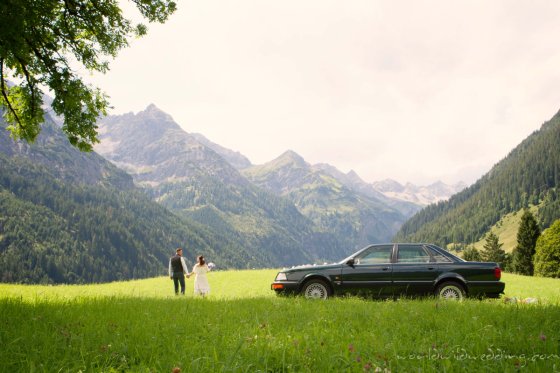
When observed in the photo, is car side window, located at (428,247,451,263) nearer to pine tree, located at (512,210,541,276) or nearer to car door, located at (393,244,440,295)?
car door, located at (393,244,440,295)

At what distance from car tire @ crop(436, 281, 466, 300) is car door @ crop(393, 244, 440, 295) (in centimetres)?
27

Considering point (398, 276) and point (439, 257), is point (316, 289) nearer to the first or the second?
point (398, 276)

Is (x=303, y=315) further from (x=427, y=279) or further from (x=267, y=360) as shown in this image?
(x=427, y=279)

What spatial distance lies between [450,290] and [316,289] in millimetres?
4108

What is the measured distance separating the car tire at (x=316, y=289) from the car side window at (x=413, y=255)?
2.47m

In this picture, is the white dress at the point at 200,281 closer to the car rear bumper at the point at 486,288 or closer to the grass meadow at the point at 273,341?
the grass meadow at the point at 273,341

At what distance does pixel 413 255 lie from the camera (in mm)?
12109

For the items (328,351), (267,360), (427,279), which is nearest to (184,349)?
(267,360)

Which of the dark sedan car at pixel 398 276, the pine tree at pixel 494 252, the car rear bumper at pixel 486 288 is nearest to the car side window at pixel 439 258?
the dark sedan car at pixel 398 276

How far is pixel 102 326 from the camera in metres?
5.51

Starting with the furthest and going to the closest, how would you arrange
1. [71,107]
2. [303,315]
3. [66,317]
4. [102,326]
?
1. [71,107]
2. [303,315]
3. [66,317]
4. [102,326]

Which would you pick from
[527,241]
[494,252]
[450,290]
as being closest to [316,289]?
[450,290]

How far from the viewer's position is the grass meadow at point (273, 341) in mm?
3814

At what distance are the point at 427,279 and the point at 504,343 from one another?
23.8ft
